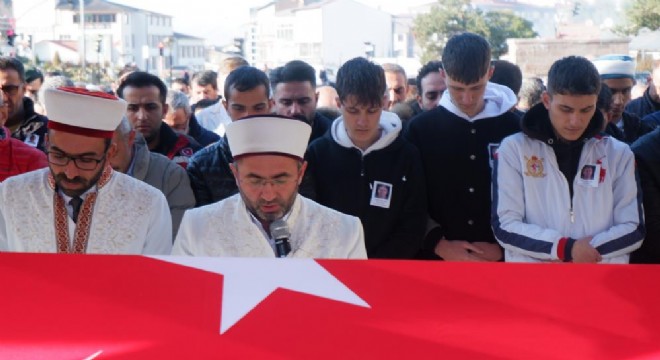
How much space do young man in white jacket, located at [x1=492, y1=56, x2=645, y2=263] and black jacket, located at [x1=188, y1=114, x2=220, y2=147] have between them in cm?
274

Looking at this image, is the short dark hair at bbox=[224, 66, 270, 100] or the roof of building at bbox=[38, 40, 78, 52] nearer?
the short dark hair at bbox=[224, 66, 270, 100]

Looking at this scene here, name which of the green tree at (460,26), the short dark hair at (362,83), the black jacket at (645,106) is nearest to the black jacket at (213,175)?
the short dark hair at (362,83)

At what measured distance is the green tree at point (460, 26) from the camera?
5750 centimetres

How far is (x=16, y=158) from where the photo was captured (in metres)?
4.11

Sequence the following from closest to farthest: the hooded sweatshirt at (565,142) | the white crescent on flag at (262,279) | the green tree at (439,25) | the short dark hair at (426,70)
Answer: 1. the white crescent on flag at (262,279)
2. the hooded sweatshirt at (565,142)
3. the short dark hair at (426,70)
4. the green tree at (439,25)

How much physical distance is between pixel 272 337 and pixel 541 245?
146 cm

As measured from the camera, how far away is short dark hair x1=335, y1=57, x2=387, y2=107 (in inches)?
154

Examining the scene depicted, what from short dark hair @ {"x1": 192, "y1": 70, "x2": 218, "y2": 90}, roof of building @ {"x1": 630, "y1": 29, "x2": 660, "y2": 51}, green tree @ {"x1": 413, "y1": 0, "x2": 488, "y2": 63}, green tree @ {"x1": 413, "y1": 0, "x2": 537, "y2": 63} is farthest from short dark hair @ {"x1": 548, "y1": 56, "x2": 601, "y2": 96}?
green tree @ {"x1": 413, "y1": 0, "x2": 488, "y2": 63}

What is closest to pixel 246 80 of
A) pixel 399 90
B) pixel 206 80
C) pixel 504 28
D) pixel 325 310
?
pixel 325 310

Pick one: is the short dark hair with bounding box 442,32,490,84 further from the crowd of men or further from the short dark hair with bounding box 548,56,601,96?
the short dark hair with bounding box 548,56,601,96

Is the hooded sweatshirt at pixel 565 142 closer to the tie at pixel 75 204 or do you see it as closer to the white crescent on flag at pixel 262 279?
the white crescent on flag at pixel 262 279

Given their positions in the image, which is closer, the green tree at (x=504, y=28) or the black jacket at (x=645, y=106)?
the black jacket at (x=645, y=106)

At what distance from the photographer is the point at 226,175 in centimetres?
407

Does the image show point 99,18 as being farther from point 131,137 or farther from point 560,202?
point 560,202
